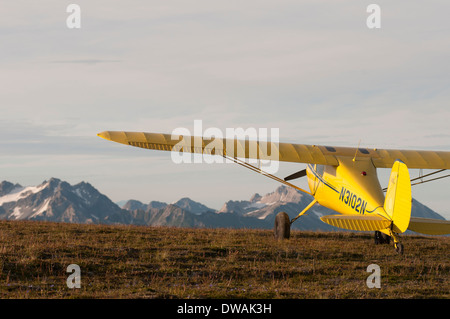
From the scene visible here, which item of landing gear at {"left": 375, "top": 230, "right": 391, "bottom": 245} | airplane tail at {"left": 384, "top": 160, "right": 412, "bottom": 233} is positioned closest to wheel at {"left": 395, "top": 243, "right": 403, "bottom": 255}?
airplane tail at {"left": 384, "top": 160, "right": 412, "bottom": 233}

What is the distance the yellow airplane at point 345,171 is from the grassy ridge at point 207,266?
87 centimetres

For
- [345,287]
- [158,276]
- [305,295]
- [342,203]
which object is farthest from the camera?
[342,203]

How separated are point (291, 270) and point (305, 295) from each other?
83.7 inches

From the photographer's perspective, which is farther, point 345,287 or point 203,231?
point 203,231

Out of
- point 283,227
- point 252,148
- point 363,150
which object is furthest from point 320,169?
point 283,227

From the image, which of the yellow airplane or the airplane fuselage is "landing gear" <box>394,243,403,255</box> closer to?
the yellow airplane

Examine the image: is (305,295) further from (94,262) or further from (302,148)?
(302,148)

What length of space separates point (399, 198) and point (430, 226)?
3.95 feet

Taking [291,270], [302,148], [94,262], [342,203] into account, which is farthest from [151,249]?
[302,148]

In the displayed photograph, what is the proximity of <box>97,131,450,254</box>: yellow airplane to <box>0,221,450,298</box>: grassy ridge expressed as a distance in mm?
873
